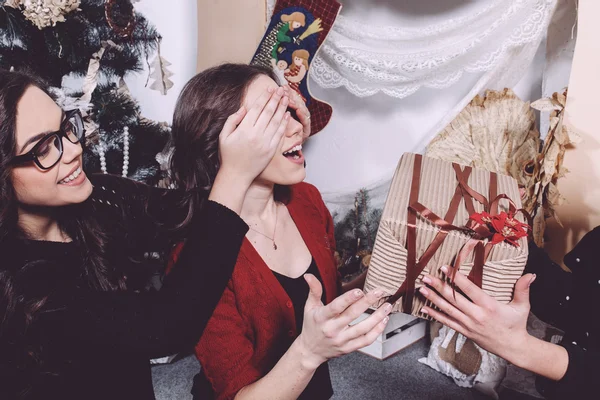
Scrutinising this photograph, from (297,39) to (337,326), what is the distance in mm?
1599

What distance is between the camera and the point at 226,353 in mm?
1002

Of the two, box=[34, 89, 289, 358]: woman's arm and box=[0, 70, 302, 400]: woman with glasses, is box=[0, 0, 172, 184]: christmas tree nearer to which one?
box=[0, 70, 302, 400]: woman with glasses

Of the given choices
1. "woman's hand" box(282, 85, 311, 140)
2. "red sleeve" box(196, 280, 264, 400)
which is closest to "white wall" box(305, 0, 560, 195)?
"woman's hand" box(282, 85, 311, 140)

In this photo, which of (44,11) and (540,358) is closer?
(540,358)

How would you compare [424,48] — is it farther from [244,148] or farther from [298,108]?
[244,148]

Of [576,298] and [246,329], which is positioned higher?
[576,298]

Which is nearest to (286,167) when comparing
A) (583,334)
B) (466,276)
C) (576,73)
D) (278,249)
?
(278,249)

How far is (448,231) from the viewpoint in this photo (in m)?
0.83

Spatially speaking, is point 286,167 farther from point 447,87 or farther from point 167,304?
point 447,87

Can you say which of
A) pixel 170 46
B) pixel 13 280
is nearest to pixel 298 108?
pixel 13 280

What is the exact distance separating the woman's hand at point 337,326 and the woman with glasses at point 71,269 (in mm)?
175

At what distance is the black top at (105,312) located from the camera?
77 centimetres

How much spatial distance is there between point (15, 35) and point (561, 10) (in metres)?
2.20

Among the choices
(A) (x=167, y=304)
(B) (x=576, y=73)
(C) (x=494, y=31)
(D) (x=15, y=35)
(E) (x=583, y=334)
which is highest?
(C) (x=494, y=31)
